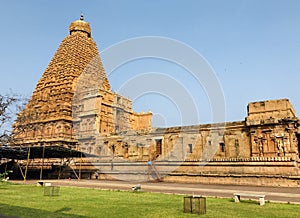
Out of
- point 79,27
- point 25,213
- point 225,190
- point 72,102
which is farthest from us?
point 79,27

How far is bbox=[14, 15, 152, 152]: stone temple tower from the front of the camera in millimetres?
46000

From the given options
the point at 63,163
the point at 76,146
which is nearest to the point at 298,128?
the point at 63,163

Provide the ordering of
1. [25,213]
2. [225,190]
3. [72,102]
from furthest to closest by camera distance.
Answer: [72,102] < [225,190] < [25,213]

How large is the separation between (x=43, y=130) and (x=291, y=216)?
48.1 m

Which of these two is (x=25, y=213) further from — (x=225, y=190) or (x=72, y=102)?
(x=72, y=102)

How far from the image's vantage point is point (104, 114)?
47719 mm

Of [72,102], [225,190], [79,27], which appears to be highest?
[79,27]

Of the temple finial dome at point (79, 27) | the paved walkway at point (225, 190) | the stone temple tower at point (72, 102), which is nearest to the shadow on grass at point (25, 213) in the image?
the paved walkway at point (225, 190)

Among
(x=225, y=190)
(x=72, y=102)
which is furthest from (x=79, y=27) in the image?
(x=225, y=190)

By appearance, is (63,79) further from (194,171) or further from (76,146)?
(194,171)

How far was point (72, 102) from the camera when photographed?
48938mm

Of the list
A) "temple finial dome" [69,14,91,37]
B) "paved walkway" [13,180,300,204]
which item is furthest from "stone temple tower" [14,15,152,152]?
"paved walkway" [13,180,300,204]

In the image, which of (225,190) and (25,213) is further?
(225,190)

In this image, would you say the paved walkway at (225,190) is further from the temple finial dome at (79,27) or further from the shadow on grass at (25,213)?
the temple finial dome at (79,27)
